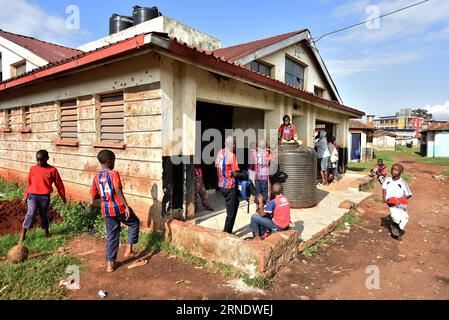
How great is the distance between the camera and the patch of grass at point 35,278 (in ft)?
10.2

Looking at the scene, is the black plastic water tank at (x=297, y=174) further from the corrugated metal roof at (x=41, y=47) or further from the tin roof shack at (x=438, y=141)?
the tin roof shack at (x=438, y=141)

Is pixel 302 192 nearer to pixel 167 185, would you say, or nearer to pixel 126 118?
pixel 167 185

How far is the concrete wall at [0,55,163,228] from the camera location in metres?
4.61

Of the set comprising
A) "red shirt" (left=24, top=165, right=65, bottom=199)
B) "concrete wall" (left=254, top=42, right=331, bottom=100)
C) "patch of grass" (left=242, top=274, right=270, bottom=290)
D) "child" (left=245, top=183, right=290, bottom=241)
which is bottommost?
"patch of grass" (left=242, top=274, right=270, bottom=290)

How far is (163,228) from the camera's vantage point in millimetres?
4609

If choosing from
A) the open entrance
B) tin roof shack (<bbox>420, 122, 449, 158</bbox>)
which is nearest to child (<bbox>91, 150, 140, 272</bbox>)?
the open entrance

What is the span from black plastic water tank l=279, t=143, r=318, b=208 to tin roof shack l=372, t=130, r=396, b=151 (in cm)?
4008

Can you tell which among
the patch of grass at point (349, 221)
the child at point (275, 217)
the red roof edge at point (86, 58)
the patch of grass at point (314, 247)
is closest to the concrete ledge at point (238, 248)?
the child at point (275, 217)

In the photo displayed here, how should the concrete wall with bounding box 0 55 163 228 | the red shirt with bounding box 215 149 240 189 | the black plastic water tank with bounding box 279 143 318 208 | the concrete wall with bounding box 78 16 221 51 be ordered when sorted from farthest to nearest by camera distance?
the concrete wall with bounding box 78 16 221 51 → the black plastic water tank with bounding box 279 143 318 208 → the concrete wall with bounding box 0 55 163 228 → the red shirt with bounding box 215 149 240 189

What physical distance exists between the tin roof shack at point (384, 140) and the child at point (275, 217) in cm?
4266

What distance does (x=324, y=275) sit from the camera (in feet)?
12.6

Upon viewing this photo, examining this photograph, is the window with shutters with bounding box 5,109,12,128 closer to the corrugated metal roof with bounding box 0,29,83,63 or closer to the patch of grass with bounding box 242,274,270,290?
the corrugated metal roof with bounding box 0,29,83,63

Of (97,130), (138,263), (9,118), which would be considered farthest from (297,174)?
(9,118)
